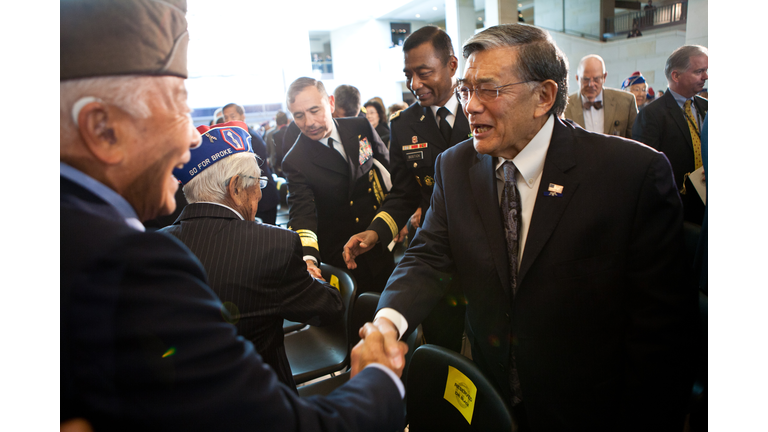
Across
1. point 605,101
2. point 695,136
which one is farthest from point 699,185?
point 605,101

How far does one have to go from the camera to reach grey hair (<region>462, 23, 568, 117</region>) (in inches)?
47.6

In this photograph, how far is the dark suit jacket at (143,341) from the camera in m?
0.45

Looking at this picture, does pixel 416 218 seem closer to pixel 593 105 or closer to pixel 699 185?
pixel 699 185

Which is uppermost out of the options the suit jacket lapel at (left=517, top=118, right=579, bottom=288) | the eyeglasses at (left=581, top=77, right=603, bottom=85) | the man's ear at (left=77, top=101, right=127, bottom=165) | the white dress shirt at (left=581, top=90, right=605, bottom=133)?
the eyeglasses at (left=581, top=77, right=603, bottom=85)

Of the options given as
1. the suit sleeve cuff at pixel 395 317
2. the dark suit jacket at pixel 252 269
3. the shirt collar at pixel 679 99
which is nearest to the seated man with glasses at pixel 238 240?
the dark suit jacket at pixel 252 269

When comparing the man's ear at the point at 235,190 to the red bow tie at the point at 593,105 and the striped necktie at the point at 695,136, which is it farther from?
the red bow tie at the point at 593,105

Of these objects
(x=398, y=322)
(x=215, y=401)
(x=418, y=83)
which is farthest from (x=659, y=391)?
(x=418, y=83)

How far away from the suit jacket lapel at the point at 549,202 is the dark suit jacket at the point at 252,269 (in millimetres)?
725

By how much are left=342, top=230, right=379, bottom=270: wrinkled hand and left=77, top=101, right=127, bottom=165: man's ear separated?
5.18 ft

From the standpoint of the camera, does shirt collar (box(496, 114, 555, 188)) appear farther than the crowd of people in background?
Yes

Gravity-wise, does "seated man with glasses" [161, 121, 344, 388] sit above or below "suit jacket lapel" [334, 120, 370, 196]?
below

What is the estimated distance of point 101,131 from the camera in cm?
47

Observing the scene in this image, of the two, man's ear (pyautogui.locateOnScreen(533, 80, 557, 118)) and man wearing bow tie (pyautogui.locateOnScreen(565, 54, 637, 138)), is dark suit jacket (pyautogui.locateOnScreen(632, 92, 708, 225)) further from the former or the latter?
man's ear (pyautogui.locateOnScreen(533, 80, 557, 118))

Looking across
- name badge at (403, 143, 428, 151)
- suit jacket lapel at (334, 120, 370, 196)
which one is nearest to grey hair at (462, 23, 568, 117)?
name badge at (403, 143, 428, 151)
